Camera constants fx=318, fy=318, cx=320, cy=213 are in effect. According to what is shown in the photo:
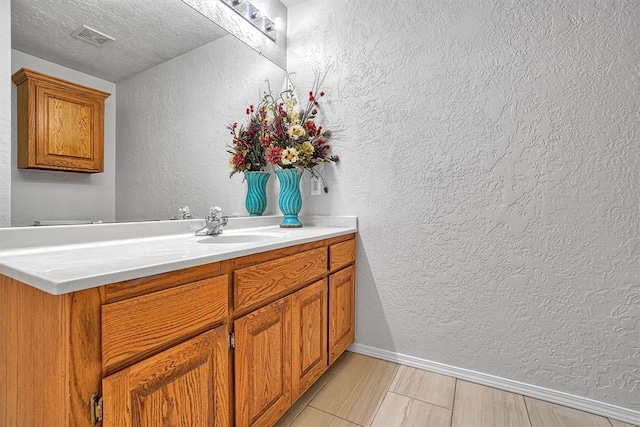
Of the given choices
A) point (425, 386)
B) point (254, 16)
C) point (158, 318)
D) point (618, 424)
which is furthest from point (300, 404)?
point (254, 16)

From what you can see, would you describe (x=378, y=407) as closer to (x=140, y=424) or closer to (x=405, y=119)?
(x=140, y=424)

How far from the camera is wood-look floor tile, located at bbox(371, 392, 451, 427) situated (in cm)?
132

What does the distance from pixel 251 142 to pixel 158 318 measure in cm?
132

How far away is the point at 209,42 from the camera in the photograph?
65.6 inches

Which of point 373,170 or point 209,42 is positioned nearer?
point 209,42

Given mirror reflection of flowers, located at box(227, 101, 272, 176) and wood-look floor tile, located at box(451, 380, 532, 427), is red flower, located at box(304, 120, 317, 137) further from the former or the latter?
wood-look floor tile, located at box(451, 380, 532, 427)

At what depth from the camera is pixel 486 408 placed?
143 cm

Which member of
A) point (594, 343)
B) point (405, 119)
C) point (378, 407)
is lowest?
point (378, 407)

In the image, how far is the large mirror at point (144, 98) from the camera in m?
1.02

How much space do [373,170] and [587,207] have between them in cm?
100

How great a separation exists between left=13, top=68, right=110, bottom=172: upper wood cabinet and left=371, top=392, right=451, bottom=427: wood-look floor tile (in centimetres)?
150

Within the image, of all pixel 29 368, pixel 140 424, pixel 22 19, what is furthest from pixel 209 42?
pixel 140 424

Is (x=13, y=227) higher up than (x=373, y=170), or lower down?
lower down

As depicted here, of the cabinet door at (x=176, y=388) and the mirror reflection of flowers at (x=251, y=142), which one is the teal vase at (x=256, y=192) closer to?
the mirror reflection of flowers at (x=251, y=142)
